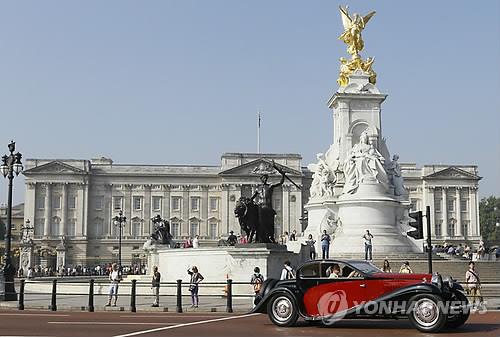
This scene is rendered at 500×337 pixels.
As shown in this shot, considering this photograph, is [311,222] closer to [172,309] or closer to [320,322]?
[172,309]

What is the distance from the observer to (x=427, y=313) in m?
14.4

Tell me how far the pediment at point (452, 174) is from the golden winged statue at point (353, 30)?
6439 cm

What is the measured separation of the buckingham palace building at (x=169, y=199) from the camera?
111688 millimetres

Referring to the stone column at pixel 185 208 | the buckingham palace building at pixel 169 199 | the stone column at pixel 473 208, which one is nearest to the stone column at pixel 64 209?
the buckingham palace building at pixel 169 199

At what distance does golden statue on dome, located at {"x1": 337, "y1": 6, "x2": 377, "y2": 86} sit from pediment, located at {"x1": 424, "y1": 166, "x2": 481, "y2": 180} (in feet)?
211

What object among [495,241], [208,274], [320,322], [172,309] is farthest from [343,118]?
[495,241]

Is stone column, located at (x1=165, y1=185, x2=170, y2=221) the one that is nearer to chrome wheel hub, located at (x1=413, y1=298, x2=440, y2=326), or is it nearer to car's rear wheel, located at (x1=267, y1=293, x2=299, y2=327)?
car's rear wheel, located at (x1=267, y1=293, x2=299, y2=327)

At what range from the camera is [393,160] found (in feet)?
157

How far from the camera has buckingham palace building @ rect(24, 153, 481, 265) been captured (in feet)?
366

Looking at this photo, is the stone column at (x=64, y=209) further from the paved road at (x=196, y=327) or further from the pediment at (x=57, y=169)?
the paved road at (x=196, y=327)

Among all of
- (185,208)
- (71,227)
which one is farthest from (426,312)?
(71,227)

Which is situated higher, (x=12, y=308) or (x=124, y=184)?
(x=124, y=184)

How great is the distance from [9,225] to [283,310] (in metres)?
15.3

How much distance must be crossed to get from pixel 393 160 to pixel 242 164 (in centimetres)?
6740
